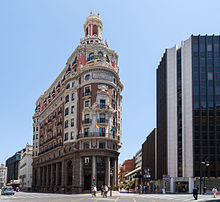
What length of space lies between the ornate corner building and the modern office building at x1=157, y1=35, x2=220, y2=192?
40.1 ft

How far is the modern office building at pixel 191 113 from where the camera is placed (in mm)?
69312

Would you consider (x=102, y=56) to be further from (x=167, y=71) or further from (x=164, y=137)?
(x=164, y=137)

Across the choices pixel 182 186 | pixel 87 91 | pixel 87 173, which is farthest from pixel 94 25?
pixel 182 186

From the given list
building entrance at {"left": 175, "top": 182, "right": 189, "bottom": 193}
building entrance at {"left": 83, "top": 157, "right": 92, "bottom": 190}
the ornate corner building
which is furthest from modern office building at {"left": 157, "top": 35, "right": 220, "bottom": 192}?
building entrance at {"left": 83, "top": 157, "right": 92, "bottom": 190}

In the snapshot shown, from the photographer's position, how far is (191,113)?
71562mm

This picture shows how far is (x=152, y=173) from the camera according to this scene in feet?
332

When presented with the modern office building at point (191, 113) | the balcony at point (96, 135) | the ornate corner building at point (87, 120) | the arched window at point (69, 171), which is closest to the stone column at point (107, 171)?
the ornate corner building at point (87, 120)

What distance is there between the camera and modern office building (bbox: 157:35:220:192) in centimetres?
6931

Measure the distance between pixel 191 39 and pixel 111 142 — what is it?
98.6 feet

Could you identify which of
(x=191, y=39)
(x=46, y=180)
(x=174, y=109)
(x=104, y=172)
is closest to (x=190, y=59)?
(x=191, y=39)

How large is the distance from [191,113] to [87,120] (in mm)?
23092

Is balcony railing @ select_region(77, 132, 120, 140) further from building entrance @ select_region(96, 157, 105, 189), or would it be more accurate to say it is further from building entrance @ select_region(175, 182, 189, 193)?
building entrance @ select_region(175, 182, 189, 193)

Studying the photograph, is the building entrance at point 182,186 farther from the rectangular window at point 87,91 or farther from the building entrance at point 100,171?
the rectangular window at point 87,91

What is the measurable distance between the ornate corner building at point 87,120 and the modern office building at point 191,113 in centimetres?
1221
